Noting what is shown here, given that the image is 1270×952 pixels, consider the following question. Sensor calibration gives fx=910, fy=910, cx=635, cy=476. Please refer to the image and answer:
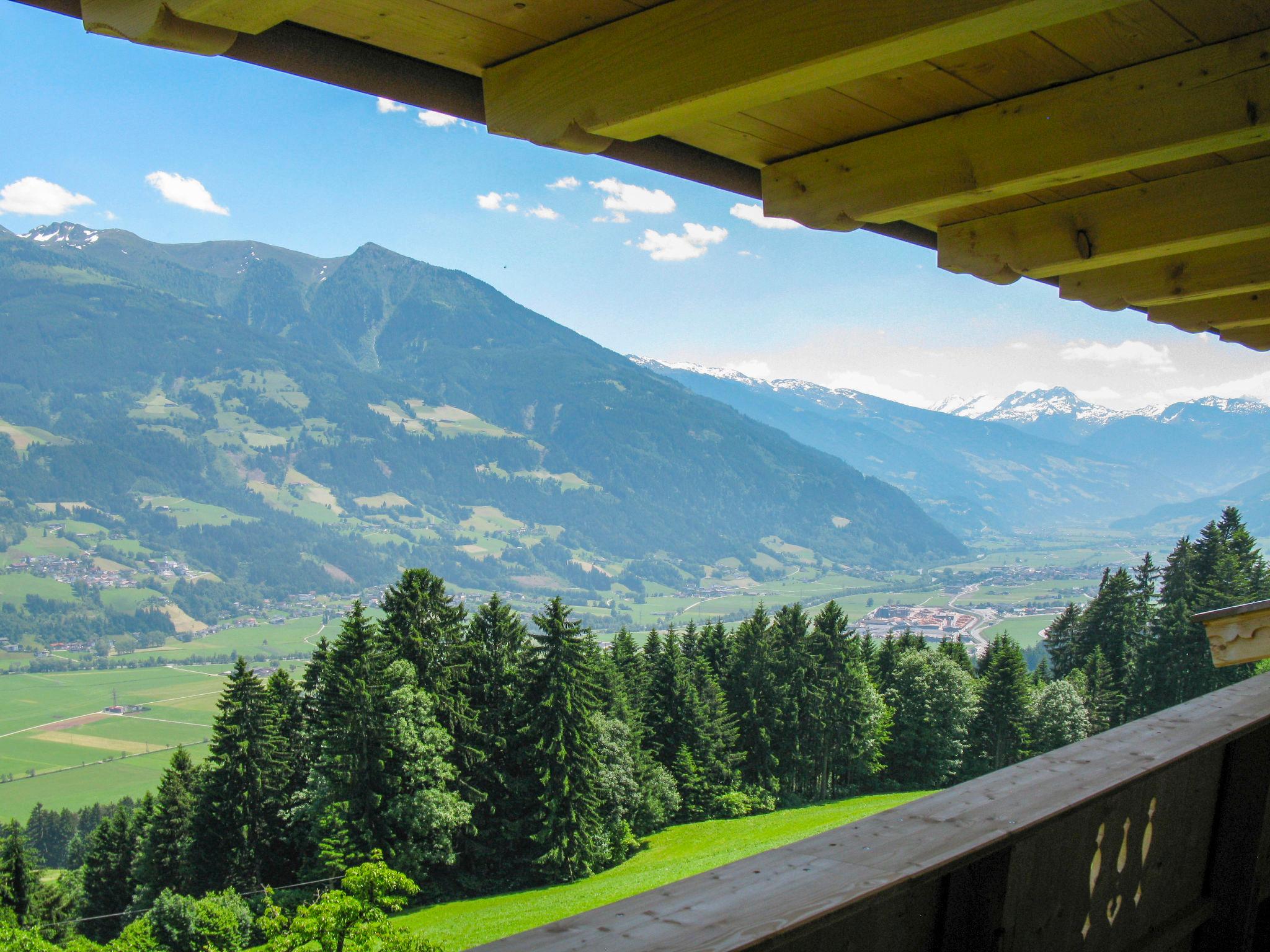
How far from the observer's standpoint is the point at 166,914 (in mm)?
24625

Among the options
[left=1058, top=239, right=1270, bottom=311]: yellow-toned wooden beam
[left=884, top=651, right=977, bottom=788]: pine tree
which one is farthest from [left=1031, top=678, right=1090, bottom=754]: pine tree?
[left=1058, top=239, right=1270, bottom=311]: yellow-toned wooden beam

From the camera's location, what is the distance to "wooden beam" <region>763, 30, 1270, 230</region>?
171cm

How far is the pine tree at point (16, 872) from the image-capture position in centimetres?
2656

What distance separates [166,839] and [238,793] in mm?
4148

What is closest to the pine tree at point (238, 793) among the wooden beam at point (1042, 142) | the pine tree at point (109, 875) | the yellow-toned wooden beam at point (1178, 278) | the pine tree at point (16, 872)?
the pine tree at point (16, 872)

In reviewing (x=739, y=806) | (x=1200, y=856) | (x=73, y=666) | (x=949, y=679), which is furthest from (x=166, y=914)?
(x=73, y=666)

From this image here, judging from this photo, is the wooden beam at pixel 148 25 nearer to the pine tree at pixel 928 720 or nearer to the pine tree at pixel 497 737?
the pine tree at pixel 497 737

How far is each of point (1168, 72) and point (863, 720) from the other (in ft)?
141

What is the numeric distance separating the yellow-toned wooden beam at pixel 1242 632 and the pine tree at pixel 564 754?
2605cm

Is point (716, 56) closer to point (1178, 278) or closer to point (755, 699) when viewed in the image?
point (1178, 278)

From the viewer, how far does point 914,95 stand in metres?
1.84

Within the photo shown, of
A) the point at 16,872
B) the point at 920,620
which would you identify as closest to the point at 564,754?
the point at 16,872

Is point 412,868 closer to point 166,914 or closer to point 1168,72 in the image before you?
point 166,914

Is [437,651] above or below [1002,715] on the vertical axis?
above
